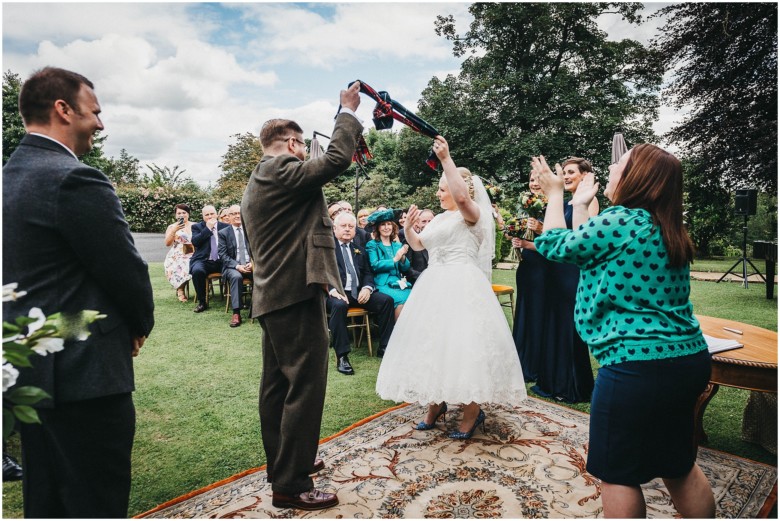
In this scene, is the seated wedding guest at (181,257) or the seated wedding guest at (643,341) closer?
the seated wedding guest at (643,341)

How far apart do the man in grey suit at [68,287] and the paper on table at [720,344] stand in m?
3.17

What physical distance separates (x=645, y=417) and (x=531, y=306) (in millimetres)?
2931

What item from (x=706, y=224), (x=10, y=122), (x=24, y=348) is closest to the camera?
A: (x=24, y=348)

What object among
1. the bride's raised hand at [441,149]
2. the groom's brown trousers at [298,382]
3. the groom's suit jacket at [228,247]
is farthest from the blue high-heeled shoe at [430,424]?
the groom's suit jacket at [228,247]

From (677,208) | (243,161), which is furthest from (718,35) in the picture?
(243,161)

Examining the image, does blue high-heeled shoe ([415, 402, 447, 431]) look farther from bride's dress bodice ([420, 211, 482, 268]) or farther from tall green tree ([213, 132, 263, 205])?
tall green tree ([213, 132, 263, 205])

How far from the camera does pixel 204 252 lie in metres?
8.67

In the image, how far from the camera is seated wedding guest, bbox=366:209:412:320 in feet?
20.2

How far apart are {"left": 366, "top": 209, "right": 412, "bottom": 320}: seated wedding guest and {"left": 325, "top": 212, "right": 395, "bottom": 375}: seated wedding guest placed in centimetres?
11

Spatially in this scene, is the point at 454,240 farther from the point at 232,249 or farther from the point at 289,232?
the point at 232,249

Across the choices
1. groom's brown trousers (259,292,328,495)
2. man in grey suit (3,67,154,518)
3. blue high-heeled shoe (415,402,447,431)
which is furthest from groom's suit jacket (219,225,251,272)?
man in grey suit (3,67,154,518)

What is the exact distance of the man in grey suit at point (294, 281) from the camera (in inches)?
98.2

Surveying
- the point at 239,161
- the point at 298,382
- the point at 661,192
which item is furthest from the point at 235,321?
the point at 239,161

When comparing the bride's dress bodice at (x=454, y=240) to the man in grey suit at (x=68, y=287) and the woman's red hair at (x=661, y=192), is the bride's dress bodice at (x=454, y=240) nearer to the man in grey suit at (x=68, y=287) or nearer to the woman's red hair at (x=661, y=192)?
the woman's red hair at (x=661, y=192)
